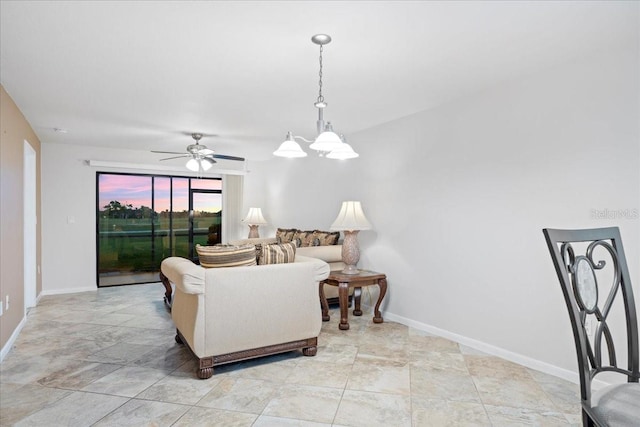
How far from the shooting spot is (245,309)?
298cm

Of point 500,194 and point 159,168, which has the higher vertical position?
point 159,168

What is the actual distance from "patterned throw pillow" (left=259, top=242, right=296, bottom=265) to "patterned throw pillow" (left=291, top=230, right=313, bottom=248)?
1.95 meters

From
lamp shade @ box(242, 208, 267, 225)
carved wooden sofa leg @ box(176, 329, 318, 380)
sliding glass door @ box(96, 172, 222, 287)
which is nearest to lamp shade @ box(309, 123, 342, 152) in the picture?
carved wooden sofa leg @ box(176, 329, 318, 380)

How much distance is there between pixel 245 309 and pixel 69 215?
4596 mm

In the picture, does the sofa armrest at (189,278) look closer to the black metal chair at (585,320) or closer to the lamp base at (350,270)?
the lamp base at (350,270)

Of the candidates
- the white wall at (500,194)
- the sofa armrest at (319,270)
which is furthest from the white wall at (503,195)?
the sofa armrest at (319,270)

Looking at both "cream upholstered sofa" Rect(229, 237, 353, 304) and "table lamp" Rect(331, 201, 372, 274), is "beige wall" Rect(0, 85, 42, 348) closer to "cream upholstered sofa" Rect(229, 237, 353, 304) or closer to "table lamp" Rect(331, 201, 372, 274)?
"cream upholstered sofa" Rect(229, 237, 353, 304)

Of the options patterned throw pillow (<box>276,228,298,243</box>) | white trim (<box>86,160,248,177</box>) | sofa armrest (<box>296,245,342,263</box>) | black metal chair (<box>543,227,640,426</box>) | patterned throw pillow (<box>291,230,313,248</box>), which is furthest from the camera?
white trim (<box>86,160,248,177</box>)

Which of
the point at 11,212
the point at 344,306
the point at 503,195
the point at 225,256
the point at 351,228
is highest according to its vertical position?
the point at 503,195

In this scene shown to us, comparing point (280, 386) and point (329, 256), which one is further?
point (329, 256)

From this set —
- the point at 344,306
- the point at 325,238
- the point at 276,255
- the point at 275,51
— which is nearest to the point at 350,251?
the point at 344,306

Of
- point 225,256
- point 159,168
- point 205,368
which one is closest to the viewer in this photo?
point 205,368

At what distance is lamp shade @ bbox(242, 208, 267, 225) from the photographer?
7113 mm

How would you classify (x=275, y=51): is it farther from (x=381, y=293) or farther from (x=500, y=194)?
(x=381, y=293)
